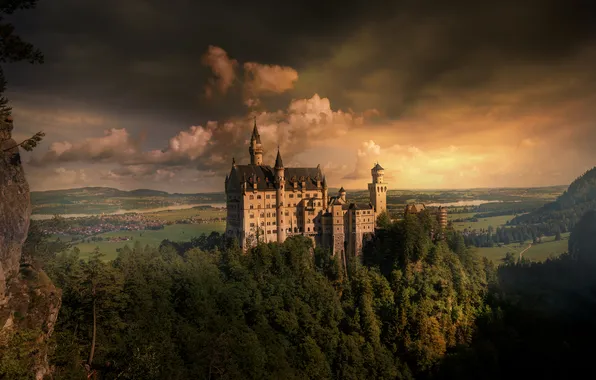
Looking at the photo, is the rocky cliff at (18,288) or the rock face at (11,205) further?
the rock face at (11,205)

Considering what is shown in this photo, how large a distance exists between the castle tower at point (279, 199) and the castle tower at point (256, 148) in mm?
3942

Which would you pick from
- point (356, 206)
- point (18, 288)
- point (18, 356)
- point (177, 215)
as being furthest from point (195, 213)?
point (18, 356)

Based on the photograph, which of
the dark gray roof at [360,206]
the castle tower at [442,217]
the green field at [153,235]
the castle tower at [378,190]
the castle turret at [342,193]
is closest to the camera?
the green field at [153,235]

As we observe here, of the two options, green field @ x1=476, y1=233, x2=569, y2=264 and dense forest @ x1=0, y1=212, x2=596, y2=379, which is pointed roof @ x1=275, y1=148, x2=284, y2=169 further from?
green field @ x1=476, y1=233, x2=569, y2=264

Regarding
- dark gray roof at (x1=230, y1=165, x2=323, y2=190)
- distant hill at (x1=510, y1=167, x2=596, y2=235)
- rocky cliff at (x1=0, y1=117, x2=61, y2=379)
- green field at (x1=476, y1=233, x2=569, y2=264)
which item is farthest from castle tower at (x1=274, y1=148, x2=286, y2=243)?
distant hill at (x1=510, y1=167, x2=596, y2=235)

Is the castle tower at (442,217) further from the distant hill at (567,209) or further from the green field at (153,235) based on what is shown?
the green field at (153,235)

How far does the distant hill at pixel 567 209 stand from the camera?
6150 cm

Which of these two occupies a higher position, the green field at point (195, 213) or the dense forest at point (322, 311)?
the green field at point (195, 213)

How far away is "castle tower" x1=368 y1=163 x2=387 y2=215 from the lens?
52.5 meters

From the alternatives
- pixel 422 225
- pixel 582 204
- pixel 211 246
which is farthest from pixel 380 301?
pixel 582 204

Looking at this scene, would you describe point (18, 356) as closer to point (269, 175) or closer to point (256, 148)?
point (269, 175)

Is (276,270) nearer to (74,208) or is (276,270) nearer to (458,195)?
(74,208)

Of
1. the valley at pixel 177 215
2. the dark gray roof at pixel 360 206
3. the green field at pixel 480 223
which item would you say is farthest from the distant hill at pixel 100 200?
the green field at pixel 480 223

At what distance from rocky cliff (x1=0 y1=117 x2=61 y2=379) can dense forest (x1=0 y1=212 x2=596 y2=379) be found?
125 inches
